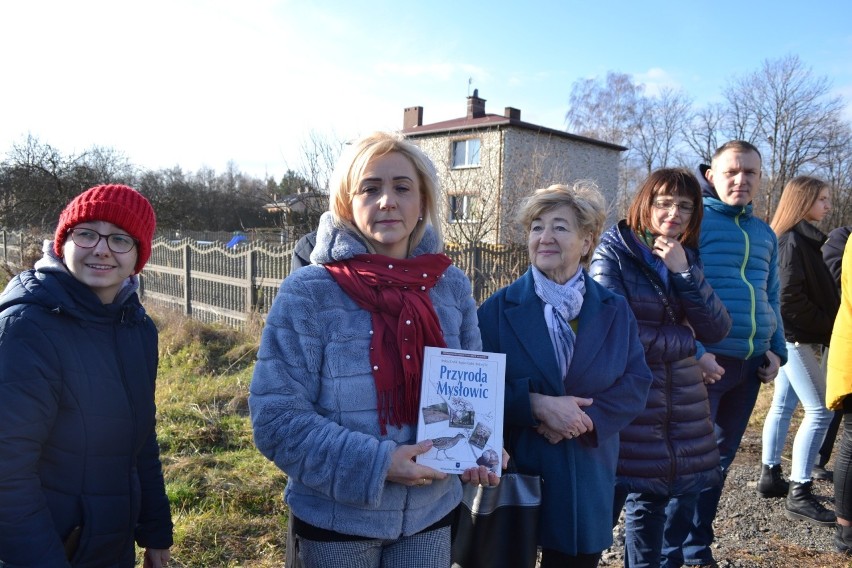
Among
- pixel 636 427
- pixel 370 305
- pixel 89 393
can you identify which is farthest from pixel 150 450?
pixel 636 427

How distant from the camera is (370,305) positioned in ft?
6.37

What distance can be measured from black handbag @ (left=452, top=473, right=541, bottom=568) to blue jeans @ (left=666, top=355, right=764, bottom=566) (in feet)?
5.13

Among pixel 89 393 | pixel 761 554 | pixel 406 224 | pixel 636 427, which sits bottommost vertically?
pixel 761 554

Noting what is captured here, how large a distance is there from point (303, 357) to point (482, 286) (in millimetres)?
8502

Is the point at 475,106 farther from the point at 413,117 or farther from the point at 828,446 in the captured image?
the point at 828,446

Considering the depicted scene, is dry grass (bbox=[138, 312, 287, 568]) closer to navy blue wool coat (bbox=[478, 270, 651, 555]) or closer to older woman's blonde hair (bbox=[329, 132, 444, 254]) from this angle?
navy blue wool coat (bbox=[478, 270, 651, 555])

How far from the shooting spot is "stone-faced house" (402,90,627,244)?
12031 millimetres

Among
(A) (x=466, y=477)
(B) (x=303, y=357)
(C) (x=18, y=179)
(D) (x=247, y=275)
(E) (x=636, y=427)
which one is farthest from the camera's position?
(C) (x=18, y=179)

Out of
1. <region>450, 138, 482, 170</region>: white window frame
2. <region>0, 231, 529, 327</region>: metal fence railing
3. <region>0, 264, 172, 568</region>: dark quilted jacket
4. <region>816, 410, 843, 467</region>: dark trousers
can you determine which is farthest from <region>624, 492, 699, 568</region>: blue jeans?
<region>450, 138, 482, 170</region>: white window frame

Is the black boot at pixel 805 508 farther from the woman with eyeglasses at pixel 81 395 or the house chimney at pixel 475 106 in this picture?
the house chimney at pixel 475 106

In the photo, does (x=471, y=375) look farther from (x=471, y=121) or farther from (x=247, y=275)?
(x=471, y=121)

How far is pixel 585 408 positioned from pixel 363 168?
1.25 m

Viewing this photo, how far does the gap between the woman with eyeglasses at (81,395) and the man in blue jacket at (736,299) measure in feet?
9.42

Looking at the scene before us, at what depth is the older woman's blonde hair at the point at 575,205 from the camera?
2648 mm
